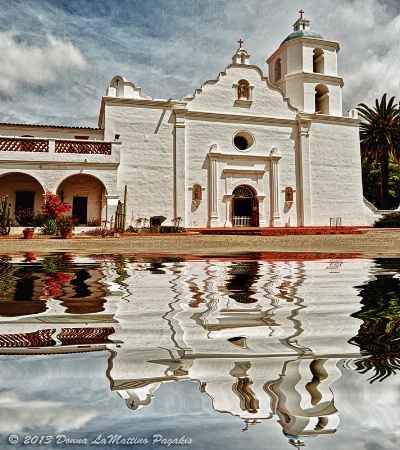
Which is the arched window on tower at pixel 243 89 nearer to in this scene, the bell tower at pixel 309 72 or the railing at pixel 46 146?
the bell tower at pixel 309 72

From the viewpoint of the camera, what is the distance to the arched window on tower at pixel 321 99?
2683 centimetres

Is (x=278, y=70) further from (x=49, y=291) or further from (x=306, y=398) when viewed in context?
(x=306, y=398)

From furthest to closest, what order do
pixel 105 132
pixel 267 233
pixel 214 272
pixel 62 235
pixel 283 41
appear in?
1. pixel 283 41
2. pixel 105 132
3. pixel 267 233
4. pixel 62 235
5. pixel 214 272

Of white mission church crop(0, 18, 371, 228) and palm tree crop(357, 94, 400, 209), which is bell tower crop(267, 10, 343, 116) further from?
palm tree crop(357, 94, 400, 209)

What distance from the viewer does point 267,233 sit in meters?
17.5

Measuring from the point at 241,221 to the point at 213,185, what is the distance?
310cm

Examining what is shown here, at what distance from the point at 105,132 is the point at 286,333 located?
21.8 m

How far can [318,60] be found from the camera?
27266 mm

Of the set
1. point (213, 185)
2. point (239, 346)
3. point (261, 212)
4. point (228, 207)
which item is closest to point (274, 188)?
point (261, 212)

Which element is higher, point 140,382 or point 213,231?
point 213,231

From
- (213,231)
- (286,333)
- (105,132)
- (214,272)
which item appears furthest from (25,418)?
(105,132)

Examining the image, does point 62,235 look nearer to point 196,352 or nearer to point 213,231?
point 213,231

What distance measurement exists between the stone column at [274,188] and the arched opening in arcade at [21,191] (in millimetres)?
13902

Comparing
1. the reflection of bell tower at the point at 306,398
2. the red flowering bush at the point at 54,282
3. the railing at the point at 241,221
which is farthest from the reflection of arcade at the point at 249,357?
the railing at the point at 241,221
